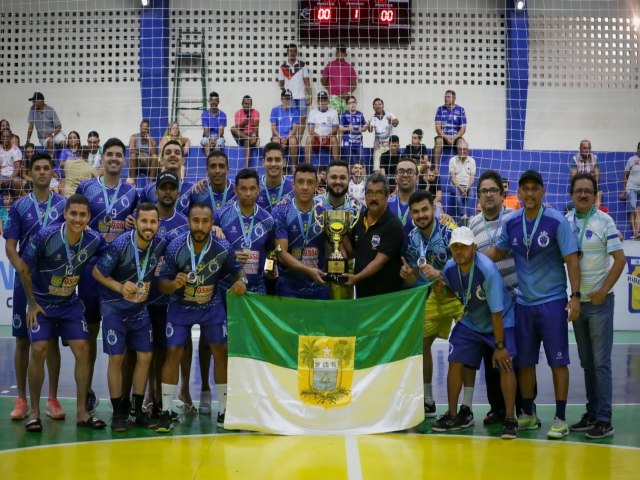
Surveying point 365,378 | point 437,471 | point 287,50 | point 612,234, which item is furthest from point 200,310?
point 287,50

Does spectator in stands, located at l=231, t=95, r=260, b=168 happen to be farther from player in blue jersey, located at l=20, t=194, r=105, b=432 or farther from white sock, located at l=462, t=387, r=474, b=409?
white sock, located at l=462, t=387, r=474, b=409

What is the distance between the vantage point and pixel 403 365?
7.23 metres

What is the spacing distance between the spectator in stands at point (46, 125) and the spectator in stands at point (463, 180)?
283 inches

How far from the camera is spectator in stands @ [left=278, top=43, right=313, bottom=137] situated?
1645 centimetres

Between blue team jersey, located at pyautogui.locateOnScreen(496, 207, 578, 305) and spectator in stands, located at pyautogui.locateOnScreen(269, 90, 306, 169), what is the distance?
321 inches

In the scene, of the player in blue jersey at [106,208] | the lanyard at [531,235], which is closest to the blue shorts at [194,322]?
the player in blue jersey at [106,208]

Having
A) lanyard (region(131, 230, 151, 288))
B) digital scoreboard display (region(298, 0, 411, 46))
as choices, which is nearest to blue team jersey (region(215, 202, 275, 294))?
lanyard (region(131, 230, 151, 288))

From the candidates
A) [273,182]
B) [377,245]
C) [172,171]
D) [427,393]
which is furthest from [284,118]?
[427,393]

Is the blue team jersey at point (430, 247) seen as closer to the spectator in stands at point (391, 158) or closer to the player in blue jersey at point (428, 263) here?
the player in blue jersey at point (428, 263)

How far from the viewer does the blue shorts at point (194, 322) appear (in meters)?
7.32

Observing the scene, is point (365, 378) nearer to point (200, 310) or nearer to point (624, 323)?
point (200, 310)

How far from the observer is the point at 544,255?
719 cm

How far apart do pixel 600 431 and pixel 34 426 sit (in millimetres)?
4626

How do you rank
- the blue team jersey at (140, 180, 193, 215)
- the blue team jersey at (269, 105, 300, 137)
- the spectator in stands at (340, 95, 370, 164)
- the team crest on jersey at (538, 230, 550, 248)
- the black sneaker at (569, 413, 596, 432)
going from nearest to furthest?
the team crest on jersey at (538, 230, 550, 248)
the black sneaker at (569, 413, 596, 432)
the blue team jersey at (140, 180, 193, 215)
the spectator in stands at (340, 95, 370, 164)
the blue team jersey at (269, 105, 300, 137)
